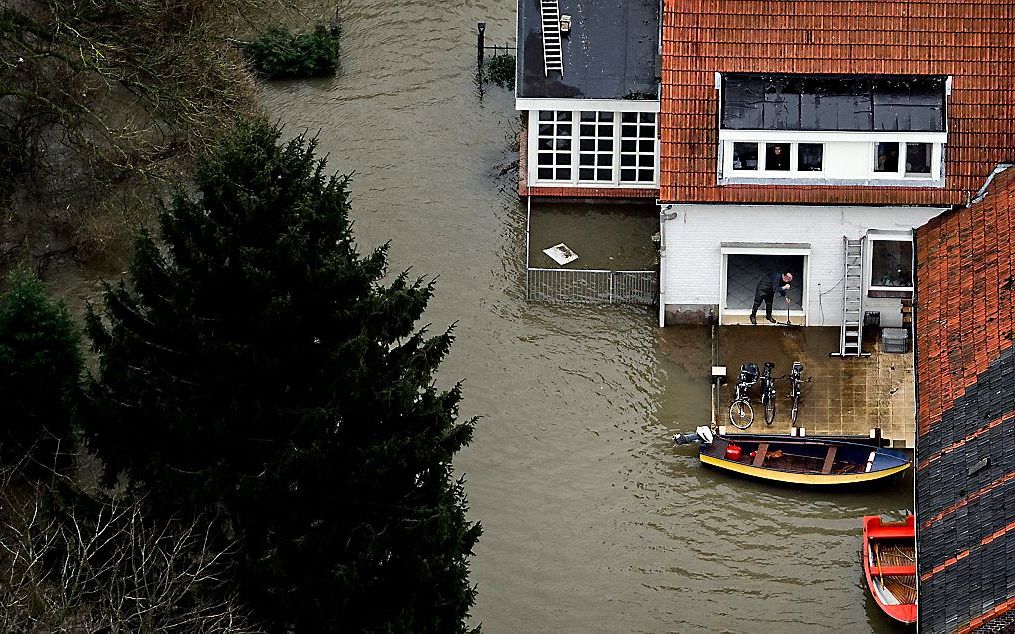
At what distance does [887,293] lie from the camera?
139 feet

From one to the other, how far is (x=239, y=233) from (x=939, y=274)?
15652mm

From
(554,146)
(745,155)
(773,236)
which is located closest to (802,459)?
(773,236)

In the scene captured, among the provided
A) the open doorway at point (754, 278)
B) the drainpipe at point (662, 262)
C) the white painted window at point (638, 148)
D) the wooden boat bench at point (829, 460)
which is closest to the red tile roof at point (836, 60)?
the drainpipe at point (662, 262)

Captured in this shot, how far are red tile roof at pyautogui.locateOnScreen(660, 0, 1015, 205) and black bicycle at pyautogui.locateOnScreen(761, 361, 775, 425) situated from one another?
3.79 metres

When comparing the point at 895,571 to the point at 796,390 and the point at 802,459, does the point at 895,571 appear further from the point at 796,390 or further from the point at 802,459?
the point at 796,390

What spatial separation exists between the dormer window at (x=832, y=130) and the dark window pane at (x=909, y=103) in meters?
0.02

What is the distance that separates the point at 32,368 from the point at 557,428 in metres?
11.1

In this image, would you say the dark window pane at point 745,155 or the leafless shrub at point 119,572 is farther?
the dark window pane at point 745,155

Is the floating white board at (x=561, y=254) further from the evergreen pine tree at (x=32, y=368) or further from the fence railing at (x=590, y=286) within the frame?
the evergreen pine tree at (x=32, y=368)

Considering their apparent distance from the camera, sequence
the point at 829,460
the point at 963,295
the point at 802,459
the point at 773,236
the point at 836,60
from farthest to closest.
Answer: the point at 773,236
the point at 836,60
the point at 802,459
the point at 829,460
the point at 963,295

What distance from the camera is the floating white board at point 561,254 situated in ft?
149

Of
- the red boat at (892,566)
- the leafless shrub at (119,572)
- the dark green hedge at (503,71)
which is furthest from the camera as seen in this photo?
the dark green hedge at (503,71)

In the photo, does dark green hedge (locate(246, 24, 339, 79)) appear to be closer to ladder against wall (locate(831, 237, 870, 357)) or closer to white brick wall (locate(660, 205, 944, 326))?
white brick wall (locate(660, 205, 944, 326))

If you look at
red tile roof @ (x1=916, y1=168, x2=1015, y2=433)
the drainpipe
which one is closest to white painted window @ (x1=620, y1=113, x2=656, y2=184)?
the drainpipe
